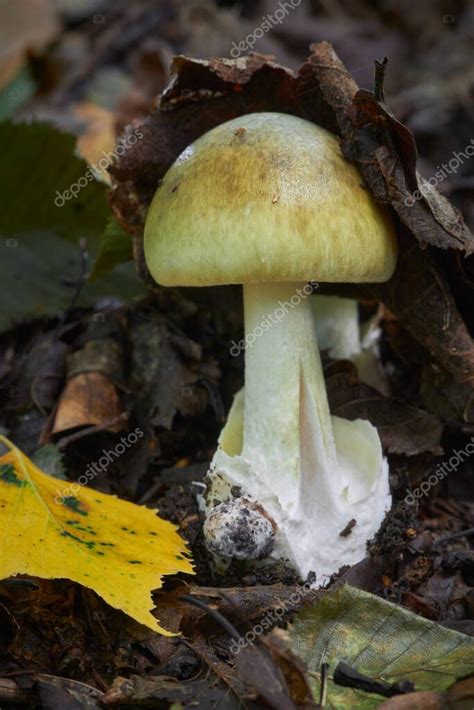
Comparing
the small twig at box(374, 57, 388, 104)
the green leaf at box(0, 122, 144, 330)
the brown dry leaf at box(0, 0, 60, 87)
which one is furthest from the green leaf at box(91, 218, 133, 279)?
the brown dry leaf at box(0, 0, 60, 87)

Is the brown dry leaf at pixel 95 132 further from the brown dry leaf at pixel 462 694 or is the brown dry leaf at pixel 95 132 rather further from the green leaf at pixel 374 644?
the brown dry leaf at pixel 462 694

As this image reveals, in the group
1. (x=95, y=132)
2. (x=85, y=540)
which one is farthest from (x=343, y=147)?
(x=95, y=132)

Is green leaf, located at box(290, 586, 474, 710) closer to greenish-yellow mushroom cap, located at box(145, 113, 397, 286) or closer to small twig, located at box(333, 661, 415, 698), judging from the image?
small twig, located at box(333, 661, 415, 698)

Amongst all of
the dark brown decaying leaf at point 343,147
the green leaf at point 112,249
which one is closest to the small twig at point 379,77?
the dark brown decaying leaf at point 343,147

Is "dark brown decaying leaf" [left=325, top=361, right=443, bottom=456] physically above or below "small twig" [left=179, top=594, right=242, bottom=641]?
below

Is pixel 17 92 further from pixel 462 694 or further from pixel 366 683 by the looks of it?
pixel 462 694

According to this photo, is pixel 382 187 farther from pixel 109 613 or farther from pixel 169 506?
pixel 109 613
